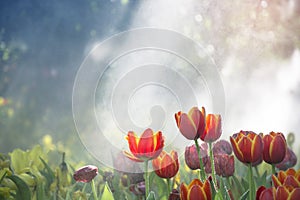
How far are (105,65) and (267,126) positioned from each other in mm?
1891

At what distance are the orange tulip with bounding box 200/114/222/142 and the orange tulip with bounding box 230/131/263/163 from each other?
0.05 meters

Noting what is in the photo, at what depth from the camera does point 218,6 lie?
502cm

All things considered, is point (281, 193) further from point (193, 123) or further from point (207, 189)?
point (193, 123)

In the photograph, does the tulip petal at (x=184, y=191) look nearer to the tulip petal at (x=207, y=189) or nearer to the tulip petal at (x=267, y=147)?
→ the tulip petal at (x=207, y=189)

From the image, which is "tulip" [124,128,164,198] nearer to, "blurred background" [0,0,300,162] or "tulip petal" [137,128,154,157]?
"tulip petal" [137,128,154,157]

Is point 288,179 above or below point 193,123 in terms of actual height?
below

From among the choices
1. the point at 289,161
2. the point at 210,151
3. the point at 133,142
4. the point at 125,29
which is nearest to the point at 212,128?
the point at 210,151

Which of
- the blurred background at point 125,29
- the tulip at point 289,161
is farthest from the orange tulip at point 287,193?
the blurred background at point 125,29

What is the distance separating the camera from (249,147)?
99cm

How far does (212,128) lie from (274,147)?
5.2 inches

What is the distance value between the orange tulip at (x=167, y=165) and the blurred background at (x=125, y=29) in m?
2.99

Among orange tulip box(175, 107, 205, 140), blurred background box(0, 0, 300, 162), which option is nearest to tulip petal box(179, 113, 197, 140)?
orange tulip box(175, 107, 205, 140)

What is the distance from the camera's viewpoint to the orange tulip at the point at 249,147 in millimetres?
982

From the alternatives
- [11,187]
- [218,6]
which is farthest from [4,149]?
[11,187]
